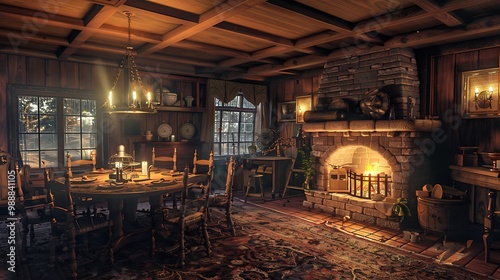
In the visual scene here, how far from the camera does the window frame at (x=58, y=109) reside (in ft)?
16.7

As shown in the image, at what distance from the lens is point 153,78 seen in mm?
6453

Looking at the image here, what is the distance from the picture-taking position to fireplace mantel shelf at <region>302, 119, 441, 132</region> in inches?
168

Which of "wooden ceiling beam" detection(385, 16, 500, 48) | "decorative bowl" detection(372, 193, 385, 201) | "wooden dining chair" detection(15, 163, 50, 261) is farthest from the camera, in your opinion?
"decorative bowl" detection(372, 193, 385, 201)

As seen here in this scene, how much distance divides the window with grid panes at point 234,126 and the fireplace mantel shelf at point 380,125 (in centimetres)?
288

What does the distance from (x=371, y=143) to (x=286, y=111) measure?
2821mm

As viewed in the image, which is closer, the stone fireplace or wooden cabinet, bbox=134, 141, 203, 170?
the stone fireplace

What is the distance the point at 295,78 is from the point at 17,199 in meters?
→ 5.40

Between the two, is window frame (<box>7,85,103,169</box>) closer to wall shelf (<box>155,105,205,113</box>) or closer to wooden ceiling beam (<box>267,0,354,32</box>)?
wall shelf (<box>155,105,205,113</box>)

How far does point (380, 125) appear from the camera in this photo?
4.50 meters

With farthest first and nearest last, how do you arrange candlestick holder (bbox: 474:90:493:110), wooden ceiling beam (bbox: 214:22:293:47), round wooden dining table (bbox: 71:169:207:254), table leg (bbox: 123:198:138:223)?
candlestick holder (bbox: 474:90:493:110) < table leg (bbox: 123:198:138:223) < wooden ceiling beam (bbox: 214:22:293:47) < round wooden dining table (bbox: 71:169:207:254)

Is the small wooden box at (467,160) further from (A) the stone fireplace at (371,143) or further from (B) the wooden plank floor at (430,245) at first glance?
(B) the wooden plank floor at (430,245)

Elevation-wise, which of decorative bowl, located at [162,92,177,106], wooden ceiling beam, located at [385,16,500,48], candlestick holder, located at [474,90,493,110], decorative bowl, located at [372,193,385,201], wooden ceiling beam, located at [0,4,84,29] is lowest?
decorative bowl, located at [372,193,385,201]

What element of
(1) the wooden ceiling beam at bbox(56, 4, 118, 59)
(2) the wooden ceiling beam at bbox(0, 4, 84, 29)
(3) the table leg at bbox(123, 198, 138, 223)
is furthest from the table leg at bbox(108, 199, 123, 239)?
(2) the wooden ceiling beam at bbox(0, 4, 84, 29)

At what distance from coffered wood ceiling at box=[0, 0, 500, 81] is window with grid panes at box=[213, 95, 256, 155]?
2.13m
